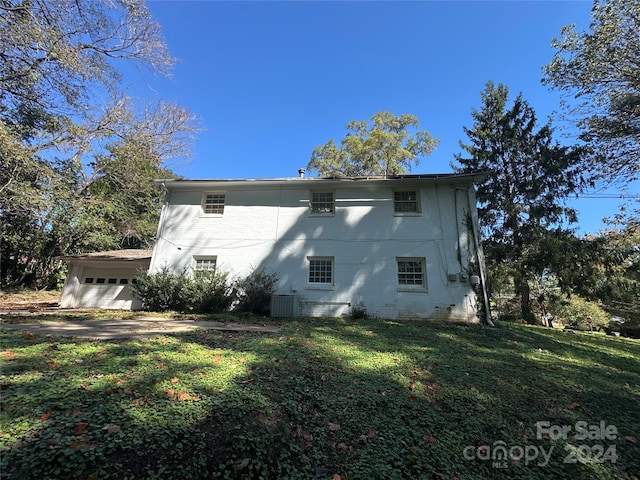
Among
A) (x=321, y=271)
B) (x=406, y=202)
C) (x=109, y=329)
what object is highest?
(x=406, y=202)

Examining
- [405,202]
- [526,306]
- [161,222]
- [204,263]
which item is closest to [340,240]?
[405,202]

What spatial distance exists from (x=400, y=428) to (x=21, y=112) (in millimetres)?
15181

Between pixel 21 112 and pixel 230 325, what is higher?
pixel 21 112

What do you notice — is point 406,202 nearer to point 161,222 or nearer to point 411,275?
point 411,275

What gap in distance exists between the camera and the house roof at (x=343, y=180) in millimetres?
11656

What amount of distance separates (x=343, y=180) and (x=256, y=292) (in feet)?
19.3

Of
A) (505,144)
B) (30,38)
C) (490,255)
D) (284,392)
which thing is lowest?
(284,392)

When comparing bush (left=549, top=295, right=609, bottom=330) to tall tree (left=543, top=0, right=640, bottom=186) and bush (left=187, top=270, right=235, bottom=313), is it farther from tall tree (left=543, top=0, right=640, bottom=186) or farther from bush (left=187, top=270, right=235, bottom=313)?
bush (left=187, top=270, right=235, bottom=313)

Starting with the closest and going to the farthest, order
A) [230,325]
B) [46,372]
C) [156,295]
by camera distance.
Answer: [46,372]
[230,325]
[156,295]

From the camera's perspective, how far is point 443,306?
11.0m

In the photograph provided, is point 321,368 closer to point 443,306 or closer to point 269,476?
point 269,476

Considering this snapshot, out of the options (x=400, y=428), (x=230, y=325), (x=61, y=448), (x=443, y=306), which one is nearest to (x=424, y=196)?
(x=443, y=306)

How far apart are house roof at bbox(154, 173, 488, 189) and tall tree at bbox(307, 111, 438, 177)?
11.3 m

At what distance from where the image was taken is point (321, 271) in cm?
1203
